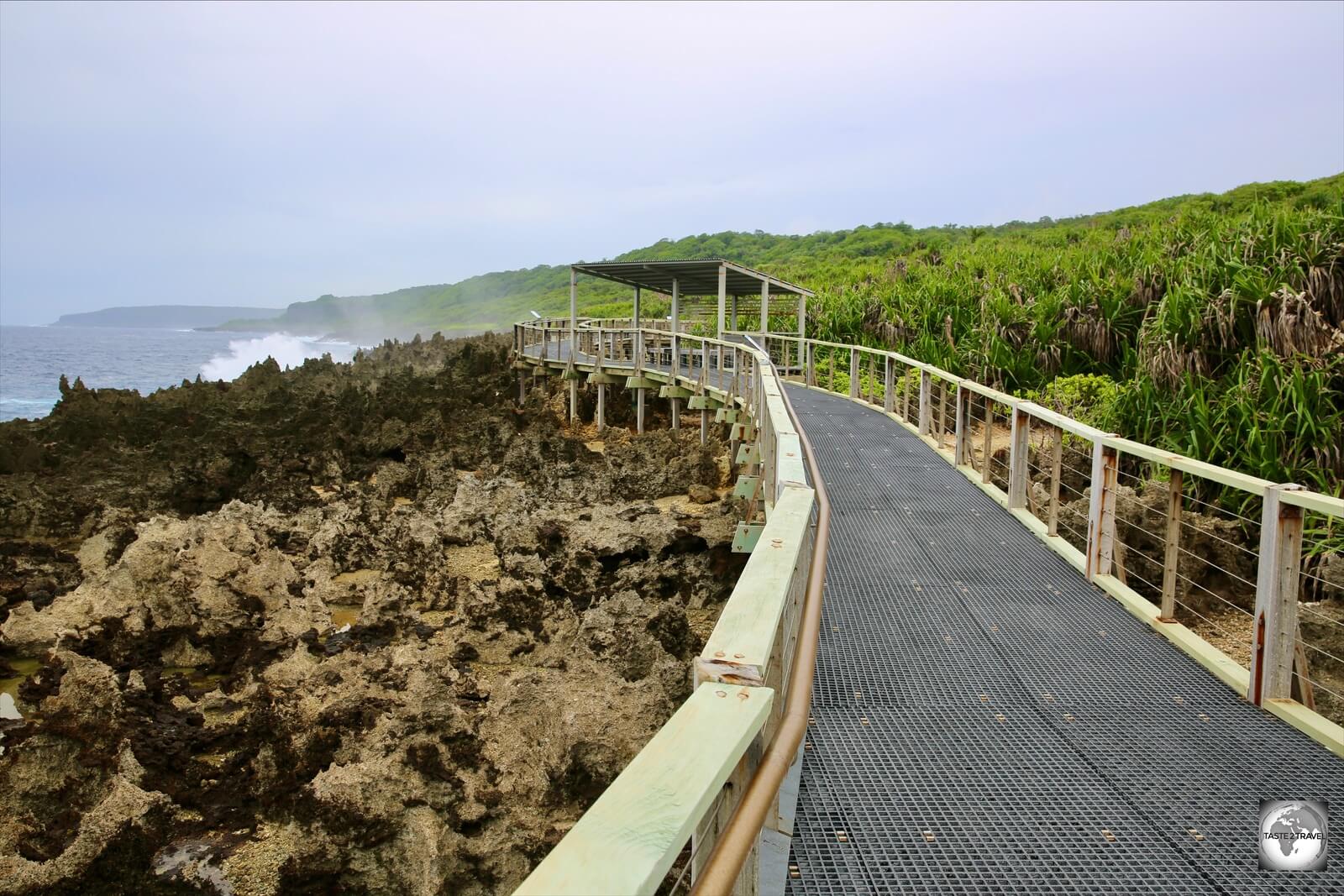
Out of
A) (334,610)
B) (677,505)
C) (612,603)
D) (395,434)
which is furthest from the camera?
(395,434)

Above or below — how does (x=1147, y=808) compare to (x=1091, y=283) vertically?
below

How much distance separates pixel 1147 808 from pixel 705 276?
19.3m

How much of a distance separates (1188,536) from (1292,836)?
5.69m

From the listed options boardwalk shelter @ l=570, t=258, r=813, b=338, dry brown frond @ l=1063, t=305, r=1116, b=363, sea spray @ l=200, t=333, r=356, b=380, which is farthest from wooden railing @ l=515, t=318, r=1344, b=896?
sea spray @ l=200, t=333, r=356, b=380

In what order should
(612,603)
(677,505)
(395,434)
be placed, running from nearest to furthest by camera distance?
(612,603), (677,505), (395,434)

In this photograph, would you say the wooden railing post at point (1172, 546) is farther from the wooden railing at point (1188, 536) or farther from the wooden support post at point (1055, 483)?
the wooden support post at point (1055, 483)

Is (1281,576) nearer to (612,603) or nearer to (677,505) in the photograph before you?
(612,603)

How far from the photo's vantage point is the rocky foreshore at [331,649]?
5.72 meters

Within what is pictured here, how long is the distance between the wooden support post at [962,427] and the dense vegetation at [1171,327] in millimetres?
2042

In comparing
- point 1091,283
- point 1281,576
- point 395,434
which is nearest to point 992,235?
point 1091,283

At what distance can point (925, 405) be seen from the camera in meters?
12.0

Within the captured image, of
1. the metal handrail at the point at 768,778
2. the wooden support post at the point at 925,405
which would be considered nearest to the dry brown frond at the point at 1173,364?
the wooden support post at the point at 925,405

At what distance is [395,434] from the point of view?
1808 cm

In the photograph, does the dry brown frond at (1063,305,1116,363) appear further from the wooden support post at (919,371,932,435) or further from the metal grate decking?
the metal grate decking
